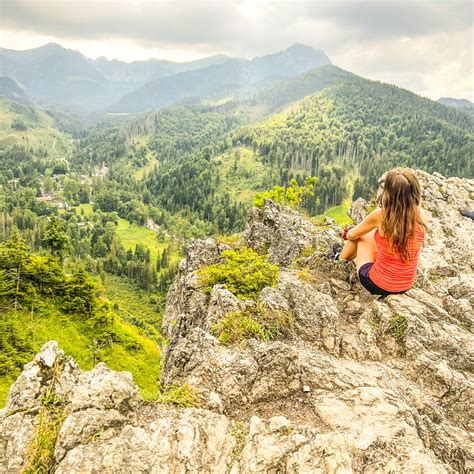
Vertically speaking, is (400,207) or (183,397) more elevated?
(400,207)

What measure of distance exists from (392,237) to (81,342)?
188 ft

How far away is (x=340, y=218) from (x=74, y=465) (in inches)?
7416

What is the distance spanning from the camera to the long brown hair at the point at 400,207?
8234mm

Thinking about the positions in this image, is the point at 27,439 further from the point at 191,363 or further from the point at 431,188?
the point at 431,188

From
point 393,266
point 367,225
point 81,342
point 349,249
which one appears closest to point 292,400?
point 393,266

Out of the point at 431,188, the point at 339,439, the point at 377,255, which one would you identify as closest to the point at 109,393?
the point at 339,439

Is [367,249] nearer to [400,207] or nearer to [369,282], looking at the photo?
[369,282]

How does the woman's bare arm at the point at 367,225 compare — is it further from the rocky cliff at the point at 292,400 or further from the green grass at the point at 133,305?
the green grass at the point at 133,305

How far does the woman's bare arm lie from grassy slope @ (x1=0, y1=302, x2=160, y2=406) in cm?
4441

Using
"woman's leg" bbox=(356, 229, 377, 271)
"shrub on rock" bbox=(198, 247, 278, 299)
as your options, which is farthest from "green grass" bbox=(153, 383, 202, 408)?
"woman's leg" bbox=(356, 229, 377, 271)

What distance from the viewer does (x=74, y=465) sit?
648 centimetres

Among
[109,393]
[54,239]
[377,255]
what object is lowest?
[54,239]

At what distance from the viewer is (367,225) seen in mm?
9656

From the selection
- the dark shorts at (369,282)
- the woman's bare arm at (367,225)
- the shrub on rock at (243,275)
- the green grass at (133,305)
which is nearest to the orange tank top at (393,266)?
the dark shorts at (369,282)
